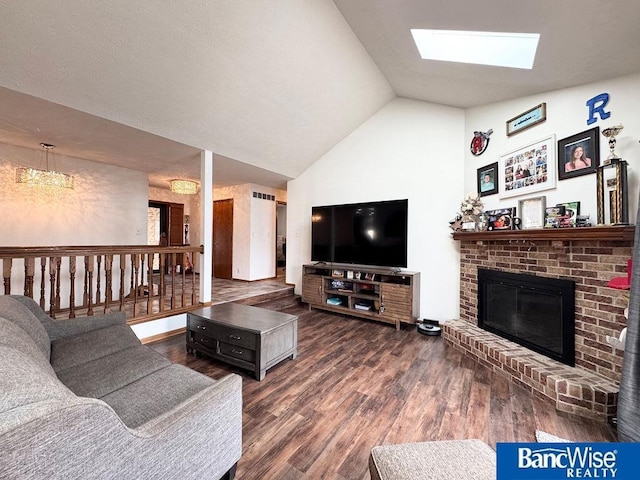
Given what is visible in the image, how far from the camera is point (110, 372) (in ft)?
4.81

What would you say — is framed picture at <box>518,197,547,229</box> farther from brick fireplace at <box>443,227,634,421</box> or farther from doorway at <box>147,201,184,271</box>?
doorway at <box>147,201,184,271</box>

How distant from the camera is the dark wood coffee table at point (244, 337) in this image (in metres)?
2.18

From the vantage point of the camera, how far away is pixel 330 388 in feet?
6.80

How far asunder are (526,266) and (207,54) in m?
3.59

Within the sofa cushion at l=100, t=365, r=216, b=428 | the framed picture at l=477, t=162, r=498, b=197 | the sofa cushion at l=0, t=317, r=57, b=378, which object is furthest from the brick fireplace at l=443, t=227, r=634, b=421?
the sofa cushion at l=0, t=317, r=57, b=378

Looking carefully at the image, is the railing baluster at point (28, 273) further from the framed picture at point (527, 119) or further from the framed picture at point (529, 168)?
the framed picture at point (527, 119)

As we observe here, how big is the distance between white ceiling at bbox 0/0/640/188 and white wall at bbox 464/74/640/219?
0.11 metres

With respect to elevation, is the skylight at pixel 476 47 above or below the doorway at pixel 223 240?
above

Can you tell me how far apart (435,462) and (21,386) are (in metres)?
1.21

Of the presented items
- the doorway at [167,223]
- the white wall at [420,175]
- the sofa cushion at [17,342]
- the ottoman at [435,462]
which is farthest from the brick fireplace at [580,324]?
the doorway at [167,223]

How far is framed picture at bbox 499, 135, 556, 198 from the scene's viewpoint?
7.75ft

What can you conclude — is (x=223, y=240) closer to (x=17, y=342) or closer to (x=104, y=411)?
(x=17, y=342)

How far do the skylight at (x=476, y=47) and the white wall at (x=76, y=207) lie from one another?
15.5 ft

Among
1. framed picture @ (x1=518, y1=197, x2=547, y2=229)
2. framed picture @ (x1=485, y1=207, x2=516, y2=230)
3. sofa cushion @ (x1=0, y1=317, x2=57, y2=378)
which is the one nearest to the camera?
sofa cushion @ (x1=0, y1=317, x2=57, y2=378)
